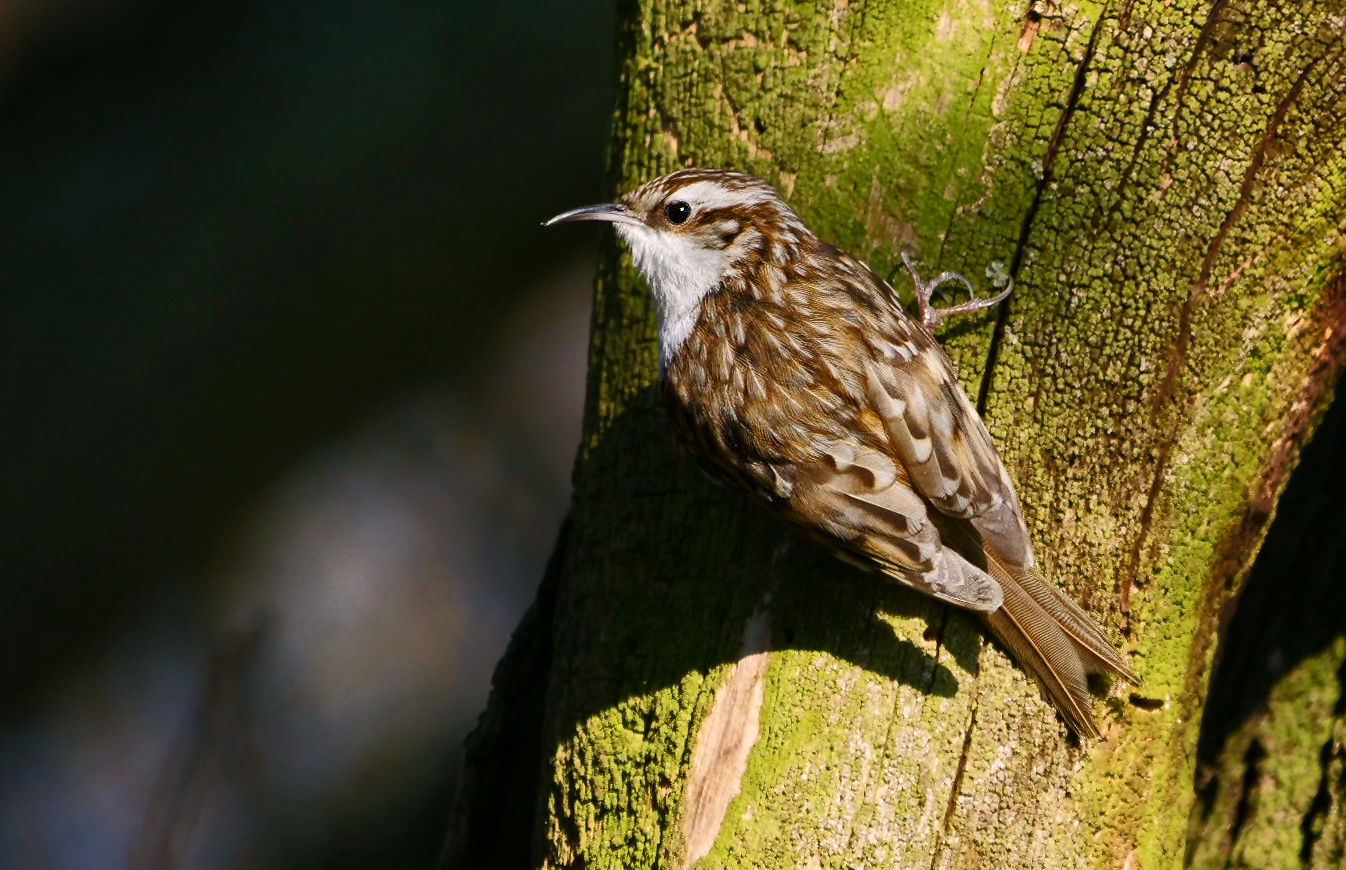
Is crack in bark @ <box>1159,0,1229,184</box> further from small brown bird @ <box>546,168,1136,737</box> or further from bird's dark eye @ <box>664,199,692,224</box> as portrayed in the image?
bird's dark eye @ <box>664,199,692,224</box>

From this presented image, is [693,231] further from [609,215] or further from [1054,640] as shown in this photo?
[1054,640]

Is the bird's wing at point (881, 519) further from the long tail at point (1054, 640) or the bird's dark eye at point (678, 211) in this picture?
the bird's dark eye at point (678, 211)

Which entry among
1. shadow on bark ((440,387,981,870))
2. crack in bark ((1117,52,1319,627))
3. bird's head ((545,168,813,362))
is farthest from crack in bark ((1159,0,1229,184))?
shadow on bark ((440,387,981,870))

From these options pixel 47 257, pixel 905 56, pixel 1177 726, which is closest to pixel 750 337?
pixel 905 56

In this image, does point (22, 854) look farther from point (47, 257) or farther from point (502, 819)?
point (502, 819)

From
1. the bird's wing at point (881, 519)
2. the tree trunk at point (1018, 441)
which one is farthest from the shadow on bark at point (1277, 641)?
the bird's wing at point (881, 519)

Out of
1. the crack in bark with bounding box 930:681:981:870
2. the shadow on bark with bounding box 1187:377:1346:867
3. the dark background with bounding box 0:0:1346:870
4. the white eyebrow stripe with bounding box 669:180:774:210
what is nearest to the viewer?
the crack in bark with bounding box 930:681:981:870

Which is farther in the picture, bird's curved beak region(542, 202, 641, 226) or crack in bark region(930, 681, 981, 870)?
bird's curved beak region(542, 202, 641, 226)

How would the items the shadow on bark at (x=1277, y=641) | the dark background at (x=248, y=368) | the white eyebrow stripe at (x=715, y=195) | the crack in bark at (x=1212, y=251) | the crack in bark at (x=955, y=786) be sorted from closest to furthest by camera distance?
the crack in bark at (x=955, y=786)
the crack in bark at (x=1212, y=251)
the white eyebrow stripe at (x=715, y=195)
the shadow on bark at (x=1277, y=641)
the dark background at (x=248, y=368)

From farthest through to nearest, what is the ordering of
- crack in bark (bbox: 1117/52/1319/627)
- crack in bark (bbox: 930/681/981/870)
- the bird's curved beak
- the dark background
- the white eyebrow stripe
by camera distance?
1. the dark background
2. the bird's curved beak
3. the white eyebrow stripe
4. crack in bark (bbox: 1117/52/1319/627)
5. crack in bark (bbox: 930/681/981/870)
